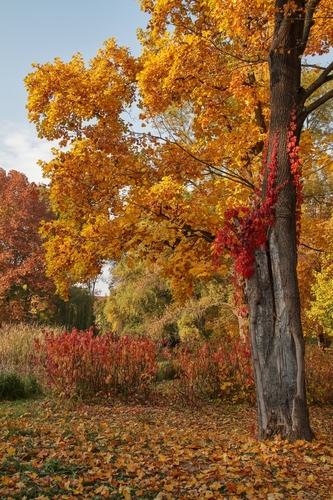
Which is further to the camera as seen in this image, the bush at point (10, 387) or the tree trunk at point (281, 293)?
the bush at point (10, 387)

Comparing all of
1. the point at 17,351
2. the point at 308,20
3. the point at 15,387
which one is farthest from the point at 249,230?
the point at 17,351

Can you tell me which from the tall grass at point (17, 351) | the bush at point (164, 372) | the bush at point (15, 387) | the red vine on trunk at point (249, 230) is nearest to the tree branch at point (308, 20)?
the red vine on trunk at point (249, 230)

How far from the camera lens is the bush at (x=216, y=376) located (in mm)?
7941

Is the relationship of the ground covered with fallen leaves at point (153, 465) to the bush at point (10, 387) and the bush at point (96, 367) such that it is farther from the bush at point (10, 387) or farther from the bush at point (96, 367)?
the bush at point (10, 387)

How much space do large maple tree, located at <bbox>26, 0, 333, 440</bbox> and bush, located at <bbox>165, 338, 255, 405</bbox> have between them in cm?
200

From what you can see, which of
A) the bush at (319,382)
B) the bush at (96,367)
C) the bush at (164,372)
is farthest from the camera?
the bush at (164,372)

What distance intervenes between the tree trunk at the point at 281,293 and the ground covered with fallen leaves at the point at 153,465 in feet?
1.00

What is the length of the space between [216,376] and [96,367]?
232 cm

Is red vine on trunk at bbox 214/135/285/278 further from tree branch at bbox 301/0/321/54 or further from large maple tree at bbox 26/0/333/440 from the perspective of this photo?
tree branch at bbox 301/0/321/54

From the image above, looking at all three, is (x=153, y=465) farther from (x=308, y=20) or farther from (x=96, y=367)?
(x=308, y=20)

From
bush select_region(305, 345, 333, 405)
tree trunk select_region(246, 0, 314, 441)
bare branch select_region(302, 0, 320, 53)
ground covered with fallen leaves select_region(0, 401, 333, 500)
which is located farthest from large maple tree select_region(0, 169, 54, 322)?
bare branch select_region(302, 0, 320, 53)

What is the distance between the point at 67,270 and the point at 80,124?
2388 millimetres

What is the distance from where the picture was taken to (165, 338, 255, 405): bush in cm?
794

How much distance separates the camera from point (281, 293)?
4621 mm
